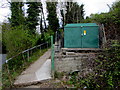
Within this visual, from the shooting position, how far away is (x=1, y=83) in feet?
13.9

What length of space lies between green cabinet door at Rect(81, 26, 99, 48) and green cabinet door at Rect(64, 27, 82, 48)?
204 millimetres

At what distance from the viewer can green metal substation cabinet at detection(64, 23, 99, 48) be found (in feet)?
18.4

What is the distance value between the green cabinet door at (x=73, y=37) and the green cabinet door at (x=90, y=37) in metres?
0.20

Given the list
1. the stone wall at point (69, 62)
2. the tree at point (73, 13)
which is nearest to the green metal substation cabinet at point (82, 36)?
the stone wall at point (69, 62)

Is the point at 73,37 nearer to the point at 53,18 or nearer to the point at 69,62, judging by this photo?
the point at 69,62

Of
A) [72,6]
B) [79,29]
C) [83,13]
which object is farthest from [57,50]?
[83,13]

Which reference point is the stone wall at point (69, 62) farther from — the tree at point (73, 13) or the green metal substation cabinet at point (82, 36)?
the tree at point (73, 13)

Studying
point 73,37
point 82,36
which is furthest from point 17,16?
point 82,36

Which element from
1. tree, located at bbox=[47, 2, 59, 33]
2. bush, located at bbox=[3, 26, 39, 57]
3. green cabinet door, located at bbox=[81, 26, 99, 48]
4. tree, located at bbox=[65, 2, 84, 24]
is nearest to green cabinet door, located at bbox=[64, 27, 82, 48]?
green cabinet door, located at bbox=[81, 26, 99, 48]

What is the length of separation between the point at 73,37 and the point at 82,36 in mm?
452

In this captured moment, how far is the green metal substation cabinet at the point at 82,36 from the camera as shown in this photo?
561cm

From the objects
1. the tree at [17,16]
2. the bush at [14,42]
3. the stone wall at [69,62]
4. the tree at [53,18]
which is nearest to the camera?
the stone wall at [69,62]

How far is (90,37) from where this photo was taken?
565 centimetres

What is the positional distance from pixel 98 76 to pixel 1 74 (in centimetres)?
410
